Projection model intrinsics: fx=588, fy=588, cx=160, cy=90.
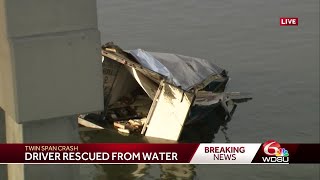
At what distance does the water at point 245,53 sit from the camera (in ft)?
55.3

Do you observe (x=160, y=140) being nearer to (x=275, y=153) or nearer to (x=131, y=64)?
(x=131, y=64)

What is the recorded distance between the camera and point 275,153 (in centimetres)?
831

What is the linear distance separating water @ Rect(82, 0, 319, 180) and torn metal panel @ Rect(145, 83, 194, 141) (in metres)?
0.81

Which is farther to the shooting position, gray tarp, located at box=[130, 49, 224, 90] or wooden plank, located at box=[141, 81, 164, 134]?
gray tarp, located at box=[130, 49, 224, 90]

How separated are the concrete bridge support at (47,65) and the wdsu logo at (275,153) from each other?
3.21m

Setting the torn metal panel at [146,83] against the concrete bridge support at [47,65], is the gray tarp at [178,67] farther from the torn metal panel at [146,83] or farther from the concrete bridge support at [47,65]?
the concrete bridge support at [47,65]

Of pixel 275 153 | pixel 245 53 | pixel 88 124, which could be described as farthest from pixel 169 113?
pixel 245 53

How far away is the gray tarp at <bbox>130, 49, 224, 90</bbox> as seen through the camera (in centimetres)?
1892

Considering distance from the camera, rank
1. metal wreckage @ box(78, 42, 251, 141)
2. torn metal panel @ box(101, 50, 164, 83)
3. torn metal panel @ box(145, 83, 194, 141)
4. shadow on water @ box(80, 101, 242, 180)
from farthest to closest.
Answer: torn metal panel @ box(101, 50, 164, 83) → metal wreckage @ box(78, 42, 251, 141) → torn metal panel @ box(145, 83, 194, 141) → shadow on water @ box(80, 101, 242, 180)

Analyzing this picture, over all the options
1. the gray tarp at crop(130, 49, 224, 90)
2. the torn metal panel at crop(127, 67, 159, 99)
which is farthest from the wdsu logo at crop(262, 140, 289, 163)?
the torn metal panel at crop(127, 67, 159, 99)

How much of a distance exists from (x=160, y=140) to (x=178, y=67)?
3.25 meters

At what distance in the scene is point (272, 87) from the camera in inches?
983

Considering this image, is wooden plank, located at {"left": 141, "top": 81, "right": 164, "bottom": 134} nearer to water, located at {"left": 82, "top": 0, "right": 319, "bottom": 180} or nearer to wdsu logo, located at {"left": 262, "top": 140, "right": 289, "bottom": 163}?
water, located at {"left": 82, "top": 0, "right": 319, "bottom": 180}

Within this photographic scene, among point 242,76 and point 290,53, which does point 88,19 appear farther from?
point 290,53
